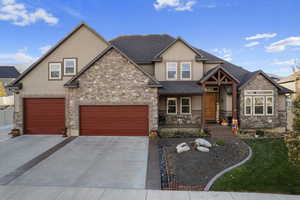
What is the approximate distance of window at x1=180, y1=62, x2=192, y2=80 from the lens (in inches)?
528

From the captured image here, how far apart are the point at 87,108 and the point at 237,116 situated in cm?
1168

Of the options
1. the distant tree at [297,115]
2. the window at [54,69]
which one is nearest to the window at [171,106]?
the distant tree at [297,115]

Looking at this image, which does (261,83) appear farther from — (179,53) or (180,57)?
(179,53)

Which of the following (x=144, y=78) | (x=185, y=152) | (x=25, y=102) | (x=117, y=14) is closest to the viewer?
(x=185, y=152)

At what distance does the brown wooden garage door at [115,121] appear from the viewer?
442 inches

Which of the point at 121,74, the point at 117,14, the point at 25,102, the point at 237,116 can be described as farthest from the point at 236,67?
the point at 25,102

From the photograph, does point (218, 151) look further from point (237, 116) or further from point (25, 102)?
point (25, 102)

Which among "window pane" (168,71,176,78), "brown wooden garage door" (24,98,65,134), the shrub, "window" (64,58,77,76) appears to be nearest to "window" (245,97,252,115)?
"window pane" (168,71,176,78)

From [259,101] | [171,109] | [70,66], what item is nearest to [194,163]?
[171,109]

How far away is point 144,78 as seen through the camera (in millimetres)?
11039

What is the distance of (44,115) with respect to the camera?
1180cm

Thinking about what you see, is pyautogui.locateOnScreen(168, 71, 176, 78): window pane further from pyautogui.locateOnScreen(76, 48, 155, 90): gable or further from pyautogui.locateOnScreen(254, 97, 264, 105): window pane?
pyautogui.locateOnScreen(254, 97, 264, 105): window pane

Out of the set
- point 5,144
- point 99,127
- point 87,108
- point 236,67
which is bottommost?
point 5,144

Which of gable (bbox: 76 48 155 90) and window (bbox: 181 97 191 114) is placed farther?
window (bbox: 181 97 191 114)
